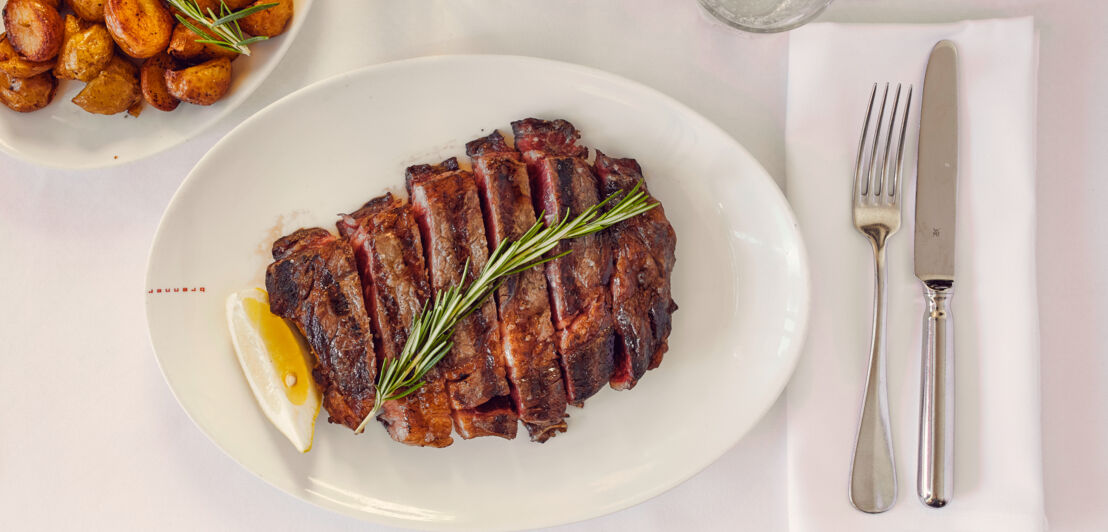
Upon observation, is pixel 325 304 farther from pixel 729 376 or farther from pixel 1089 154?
pixel 1089 154

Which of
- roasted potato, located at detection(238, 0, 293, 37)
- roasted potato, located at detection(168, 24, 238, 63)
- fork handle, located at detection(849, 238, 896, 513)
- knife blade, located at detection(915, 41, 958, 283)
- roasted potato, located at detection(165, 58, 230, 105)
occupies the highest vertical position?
roasted potato, located at detection(238, 0, 293, 37)

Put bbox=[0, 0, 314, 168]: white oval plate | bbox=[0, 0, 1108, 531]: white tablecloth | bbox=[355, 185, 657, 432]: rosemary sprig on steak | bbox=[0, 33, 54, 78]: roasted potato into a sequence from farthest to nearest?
bbox=[0, 0, 1108, 531]: white tablecloth, bbox=[0, 0, 314, 168]: white oval plate, bbox=[0, 33, 54, 78]: roasted potato, bbox=[355, 185, 657, 432]: rosemary sprig on steak

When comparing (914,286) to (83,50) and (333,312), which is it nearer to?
(333,312)

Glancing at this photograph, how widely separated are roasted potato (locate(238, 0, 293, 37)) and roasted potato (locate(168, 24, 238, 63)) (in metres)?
0.11

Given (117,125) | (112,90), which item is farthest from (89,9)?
(117,125)

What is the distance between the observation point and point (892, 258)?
2285 mm

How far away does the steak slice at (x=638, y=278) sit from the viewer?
2.01 meters

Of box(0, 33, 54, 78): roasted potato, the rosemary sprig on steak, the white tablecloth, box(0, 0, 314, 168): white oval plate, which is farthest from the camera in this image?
the white tablecloth

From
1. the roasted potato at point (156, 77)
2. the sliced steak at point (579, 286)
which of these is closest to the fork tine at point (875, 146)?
the sliced steak at point (579, 286)

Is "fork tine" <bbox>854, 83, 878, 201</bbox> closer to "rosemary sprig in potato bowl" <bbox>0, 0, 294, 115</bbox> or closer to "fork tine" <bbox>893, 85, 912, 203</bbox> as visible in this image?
"fork tine" <bbox>893, 85, 912, 203</bbox>

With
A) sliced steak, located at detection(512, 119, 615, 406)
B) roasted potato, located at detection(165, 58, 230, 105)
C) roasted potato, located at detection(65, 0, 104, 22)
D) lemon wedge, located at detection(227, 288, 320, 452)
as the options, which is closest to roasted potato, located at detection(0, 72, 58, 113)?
roasted potato, located at detection(65, 0, 104, 22)

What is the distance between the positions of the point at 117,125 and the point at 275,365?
3.37 ft

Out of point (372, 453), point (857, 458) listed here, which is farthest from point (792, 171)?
point (372, 453)

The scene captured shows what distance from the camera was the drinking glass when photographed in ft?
7.12
